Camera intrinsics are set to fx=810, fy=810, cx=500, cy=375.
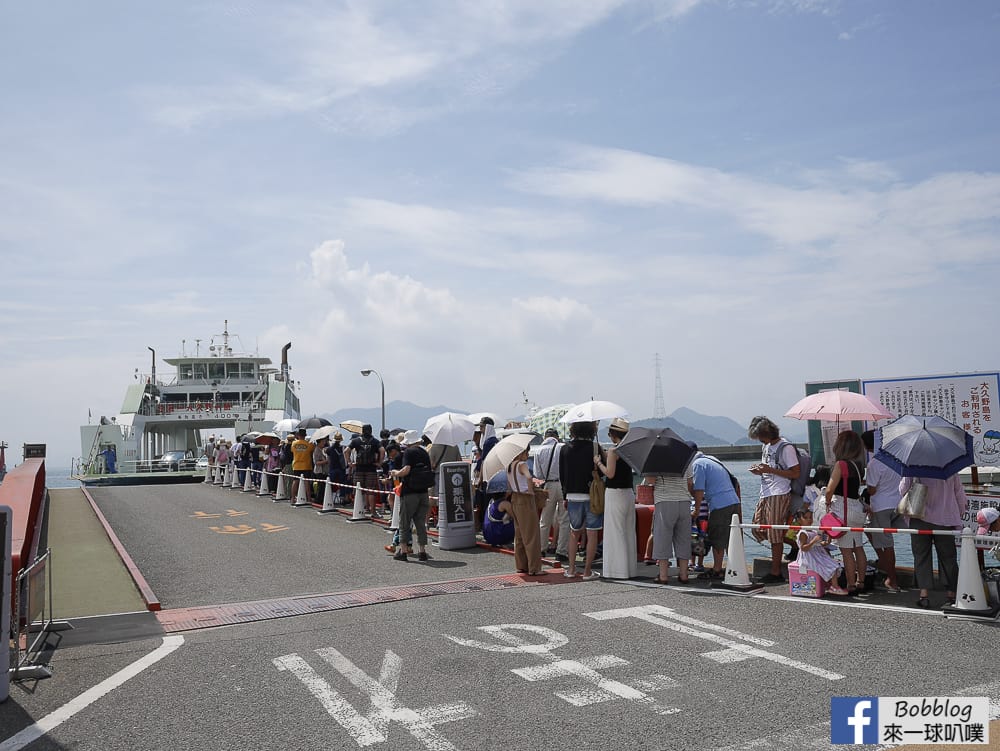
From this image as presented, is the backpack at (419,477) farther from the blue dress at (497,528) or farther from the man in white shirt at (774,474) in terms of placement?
the man in white shirt at (774,474)

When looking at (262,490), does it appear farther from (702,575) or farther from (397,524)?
(702,575)

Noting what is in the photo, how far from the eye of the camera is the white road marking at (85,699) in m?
4.82

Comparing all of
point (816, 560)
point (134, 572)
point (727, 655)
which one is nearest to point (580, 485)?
point (816, 560)

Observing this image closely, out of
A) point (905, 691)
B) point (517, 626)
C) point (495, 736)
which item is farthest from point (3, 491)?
point (905, 691)

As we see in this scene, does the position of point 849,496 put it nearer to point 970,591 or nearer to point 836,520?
point 836,520

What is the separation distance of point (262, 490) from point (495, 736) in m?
19.7

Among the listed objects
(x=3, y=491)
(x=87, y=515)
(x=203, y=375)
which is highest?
(x=203, y=375)

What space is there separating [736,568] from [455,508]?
16.8ft

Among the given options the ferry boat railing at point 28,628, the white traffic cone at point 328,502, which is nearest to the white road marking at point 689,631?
the ferry boat railing at point 28,628

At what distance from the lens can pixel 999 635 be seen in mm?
6410

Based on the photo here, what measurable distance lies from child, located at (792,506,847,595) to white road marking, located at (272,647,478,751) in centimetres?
433

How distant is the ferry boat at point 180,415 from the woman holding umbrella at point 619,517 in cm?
2908

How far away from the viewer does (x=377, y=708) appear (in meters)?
5.19

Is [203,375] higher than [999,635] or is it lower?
higher
